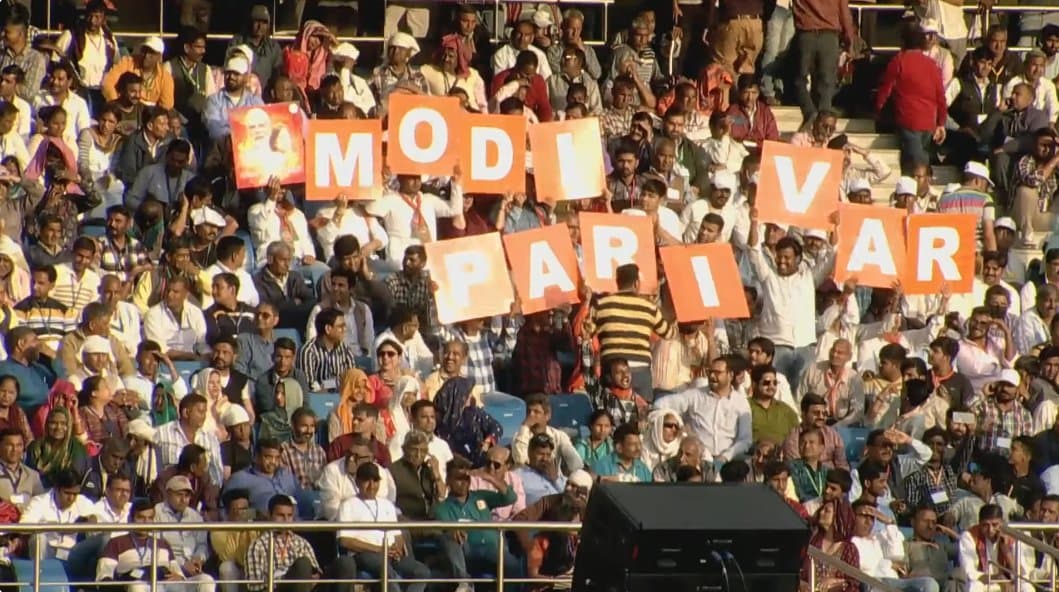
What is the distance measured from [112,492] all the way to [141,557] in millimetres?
749

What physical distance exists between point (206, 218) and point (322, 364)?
146cm

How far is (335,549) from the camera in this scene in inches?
544

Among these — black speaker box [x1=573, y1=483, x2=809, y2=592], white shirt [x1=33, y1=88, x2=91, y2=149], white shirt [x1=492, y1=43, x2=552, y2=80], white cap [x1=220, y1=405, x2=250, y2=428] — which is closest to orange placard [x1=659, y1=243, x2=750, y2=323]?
white shirt [x1=492, y1=43, x2=552, y2=80]

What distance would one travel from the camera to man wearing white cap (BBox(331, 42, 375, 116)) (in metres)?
17.7

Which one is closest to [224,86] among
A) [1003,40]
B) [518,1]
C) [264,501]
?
[518,1]

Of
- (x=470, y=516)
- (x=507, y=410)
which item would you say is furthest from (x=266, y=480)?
(x=507, y=410)

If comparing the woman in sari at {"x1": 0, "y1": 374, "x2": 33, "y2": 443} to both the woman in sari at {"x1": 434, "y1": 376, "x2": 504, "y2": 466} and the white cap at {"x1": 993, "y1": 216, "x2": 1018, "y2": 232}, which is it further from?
the white cap at {"x1": 993, "y1": 216, "x2": 1018, "y2": 232}

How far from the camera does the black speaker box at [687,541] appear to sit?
9055 mm

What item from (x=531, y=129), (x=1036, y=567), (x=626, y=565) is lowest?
(x=1036, y=567)

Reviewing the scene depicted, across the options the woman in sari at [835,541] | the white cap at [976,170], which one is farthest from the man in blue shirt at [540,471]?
the white cap at [976,170]

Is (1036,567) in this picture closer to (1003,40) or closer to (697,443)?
(697,443)

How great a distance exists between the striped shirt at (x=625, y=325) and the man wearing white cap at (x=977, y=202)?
3.10 metres

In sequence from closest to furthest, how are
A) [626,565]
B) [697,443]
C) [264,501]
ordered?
[626,565]
[264,501]
[697,443]

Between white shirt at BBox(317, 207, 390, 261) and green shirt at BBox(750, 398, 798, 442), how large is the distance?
2648 mm
